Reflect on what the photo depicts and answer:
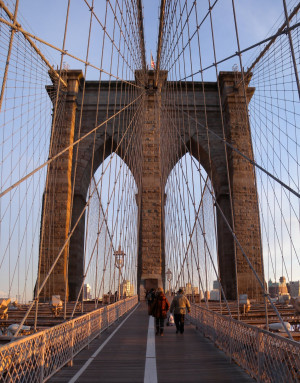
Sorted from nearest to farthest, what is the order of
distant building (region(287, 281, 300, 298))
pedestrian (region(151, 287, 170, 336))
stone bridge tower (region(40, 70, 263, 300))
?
1. pedestrian (region(151, 287, 170, 336))
2. distant building (region(287, 281, 300, 298))
3. stone bridge tower (region(40, 70, 263, 300))

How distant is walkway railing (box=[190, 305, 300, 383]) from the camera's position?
9.87 ft

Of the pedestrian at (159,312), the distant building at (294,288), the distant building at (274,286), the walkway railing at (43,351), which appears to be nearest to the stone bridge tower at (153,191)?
the distant building at (274,286)

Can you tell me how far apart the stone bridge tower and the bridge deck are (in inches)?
522

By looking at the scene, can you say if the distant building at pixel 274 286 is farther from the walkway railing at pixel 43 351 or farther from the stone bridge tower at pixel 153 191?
the walkway railing at pixel 43 351

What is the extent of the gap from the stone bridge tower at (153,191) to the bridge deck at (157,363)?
1326cm

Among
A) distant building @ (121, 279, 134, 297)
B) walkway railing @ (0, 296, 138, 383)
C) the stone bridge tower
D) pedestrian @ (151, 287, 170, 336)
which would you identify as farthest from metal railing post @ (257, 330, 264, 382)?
the stone bridge tower

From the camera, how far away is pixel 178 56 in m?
17.3

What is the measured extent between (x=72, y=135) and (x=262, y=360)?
65.9ft

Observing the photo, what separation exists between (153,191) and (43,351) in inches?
696

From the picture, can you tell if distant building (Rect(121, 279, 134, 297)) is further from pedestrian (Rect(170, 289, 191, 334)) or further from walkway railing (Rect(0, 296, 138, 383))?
walkway railing (Rect(0, 296, 138, 383))

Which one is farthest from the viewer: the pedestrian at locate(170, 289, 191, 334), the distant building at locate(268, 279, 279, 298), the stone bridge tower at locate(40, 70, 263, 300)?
the distant building at locate(268, 279, 279, 298)

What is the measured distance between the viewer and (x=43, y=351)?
3783 millimetres

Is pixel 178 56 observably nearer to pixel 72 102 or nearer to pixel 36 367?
pixel 72 102

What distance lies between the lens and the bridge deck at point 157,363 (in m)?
4.13
